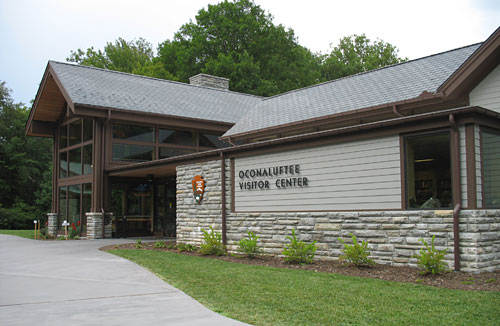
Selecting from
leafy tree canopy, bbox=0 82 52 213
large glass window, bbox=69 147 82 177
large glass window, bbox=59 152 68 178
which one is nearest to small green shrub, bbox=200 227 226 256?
large glass window, bbox=69 147 82 177

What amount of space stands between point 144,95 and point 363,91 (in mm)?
10416

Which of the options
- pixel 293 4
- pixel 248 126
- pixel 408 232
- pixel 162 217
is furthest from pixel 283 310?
pixel 293 4

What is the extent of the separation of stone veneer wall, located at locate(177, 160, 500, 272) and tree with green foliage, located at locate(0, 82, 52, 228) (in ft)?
81.0

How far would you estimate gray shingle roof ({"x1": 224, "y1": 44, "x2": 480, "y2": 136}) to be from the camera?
44.6 feet

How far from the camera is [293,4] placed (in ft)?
152

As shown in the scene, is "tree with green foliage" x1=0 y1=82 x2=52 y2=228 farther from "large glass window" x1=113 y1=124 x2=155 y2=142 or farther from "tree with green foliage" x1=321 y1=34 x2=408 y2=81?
"tree with green foliage" x1=321 y1=34 x2=408 y2=81

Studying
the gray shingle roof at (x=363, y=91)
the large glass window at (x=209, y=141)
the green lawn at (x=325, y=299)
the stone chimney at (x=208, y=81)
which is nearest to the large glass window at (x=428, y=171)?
the green lawn at (x=325, y=299)

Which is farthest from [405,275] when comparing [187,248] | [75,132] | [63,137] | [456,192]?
[63,137]

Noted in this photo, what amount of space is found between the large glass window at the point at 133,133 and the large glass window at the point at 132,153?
0.33 metres

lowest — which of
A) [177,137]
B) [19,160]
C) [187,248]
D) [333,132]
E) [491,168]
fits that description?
[187,248]

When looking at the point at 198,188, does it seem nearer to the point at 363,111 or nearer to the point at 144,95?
the point at 363,111

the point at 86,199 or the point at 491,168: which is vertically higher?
the point at 491,168

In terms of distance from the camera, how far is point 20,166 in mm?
37188

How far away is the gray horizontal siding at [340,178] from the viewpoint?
374 inches
